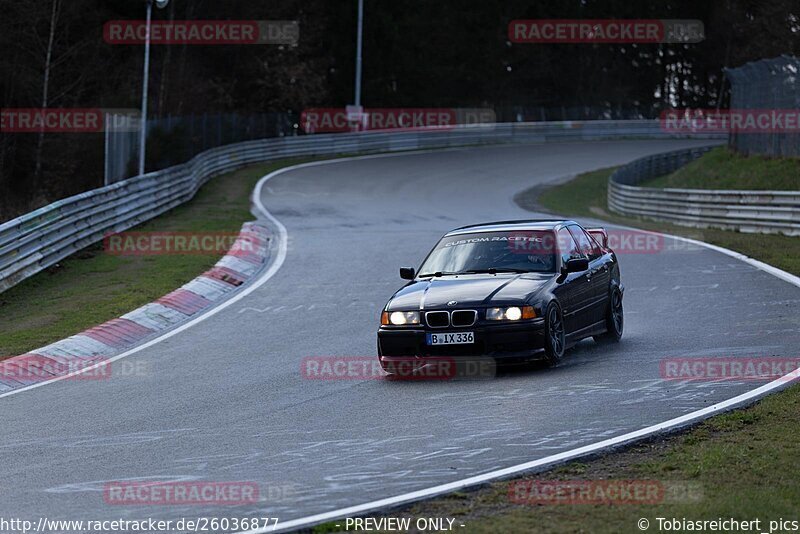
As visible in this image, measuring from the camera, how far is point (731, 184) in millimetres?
32188

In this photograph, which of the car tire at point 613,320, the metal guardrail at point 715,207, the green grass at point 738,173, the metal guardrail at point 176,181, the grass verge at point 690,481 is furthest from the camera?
the green grass at point 738,173

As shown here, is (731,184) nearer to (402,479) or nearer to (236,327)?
(236,327)

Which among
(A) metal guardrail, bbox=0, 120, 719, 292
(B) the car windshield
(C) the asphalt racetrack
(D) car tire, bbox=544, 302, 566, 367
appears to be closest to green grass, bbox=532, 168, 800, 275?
(C) the asphalt racetrack

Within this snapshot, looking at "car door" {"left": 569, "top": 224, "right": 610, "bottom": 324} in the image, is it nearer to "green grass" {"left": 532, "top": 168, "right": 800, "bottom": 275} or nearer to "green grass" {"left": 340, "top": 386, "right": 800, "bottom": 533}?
"green grass" {"left": 340, "top": 386, "right": 800, "bottom": 533}

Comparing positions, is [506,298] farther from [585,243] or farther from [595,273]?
[585,243]

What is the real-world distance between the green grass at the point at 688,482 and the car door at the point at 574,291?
3413 mm

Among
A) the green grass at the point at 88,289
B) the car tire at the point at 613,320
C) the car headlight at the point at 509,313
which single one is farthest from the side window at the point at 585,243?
the green grass at the point at 88,289

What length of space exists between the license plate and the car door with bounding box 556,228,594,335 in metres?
1.28

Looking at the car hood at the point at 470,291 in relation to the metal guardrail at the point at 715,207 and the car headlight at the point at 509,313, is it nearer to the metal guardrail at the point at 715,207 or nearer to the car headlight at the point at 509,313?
the car headlight at the point at 509,313

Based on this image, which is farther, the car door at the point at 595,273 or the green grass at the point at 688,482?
the car door at the point at 595,273

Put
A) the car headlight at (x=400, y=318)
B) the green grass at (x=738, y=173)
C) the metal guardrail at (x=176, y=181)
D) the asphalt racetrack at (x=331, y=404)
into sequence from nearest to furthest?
the asphalt racetrack at (x=331, y=404) → the car headlight at (x=400, y=318) → the metal guardrail at (x=176, y=181) → the green grass at (x=738, y=173)

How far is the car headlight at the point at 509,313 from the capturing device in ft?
36.5

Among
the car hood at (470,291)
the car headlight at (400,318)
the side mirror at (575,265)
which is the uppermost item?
the side mirror at (575,265)

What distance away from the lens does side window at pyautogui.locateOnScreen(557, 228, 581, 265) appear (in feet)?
41.4
